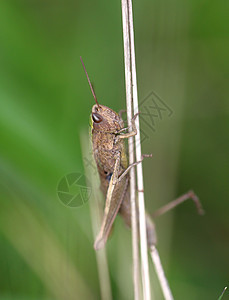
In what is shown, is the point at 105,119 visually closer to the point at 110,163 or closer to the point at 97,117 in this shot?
the point at 97,117

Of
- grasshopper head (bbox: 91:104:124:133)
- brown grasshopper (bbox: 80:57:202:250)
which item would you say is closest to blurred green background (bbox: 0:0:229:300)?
brown grasshopper (bbox: 80:57:202:250)

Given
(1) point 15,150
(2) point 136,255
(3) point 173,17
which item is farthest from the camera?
(3) point 173,17

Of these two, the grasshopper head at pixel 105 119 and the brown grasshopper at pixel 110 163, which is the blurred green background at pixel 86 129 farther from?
the grasshopper head at pixel 105 119

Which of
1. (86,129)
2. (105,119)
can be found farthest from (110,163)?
(86,129)

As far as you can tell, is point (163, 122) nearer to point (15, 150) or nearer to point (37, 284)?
point (15, 150)

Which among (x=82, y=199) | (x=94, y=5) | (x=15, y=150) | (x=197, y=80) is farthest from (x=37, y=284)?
(x=94, y=5)

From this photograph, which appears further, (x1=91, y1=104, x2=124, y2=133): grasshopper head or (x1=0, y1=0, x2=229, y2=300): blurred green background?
(x1=0, y1=0, x2=229, y2=300): blurred green background

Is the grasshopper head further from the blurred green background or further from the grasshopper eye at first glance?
the blurred green background
